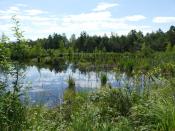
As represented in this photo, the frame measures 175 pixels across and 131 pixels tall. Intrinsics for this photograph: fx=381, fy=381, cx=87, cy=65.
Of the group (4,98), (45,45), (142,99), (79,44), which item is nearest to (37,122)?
(4,98)

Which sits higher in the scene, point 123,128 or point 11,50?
point 11,50

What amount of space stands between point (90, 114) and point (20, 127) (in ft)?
4.33

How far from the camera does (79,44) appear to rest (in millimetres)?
74688

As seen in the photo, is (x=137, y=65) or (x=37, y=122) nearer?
(x=37, y=122)

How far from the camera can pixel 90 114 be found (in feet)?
19.7

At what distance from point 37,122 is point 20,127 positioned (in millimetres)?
743

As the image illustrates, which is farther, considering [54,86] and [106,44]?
[106,44]

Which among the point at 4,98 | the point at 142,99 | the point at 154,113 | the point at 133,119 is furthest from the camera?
the point at 142,99

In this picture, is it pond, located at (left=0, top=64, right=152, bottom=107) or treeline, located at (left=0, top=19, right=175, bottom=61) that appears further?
Answer: treeline, located at (left=0, top=19, right=175, bottom=61)

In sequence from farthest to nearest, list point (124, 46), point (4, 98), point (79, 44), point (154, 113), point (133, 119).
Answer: point (79, 44)
point (124, 46)
point (133, 119)
point (154, 113)
point (4, 98)

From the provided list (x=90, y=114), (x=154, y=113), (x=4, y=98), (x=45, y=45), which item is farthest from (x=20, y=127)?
(x=45, y=45)

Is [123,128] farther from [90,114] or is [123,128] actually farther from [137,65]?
[137,65]

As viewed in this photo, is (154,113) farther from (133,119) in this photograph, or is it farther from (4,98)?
(4,98)

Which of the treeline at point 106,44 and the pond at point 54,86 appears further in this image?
the treeline at point 106,44
